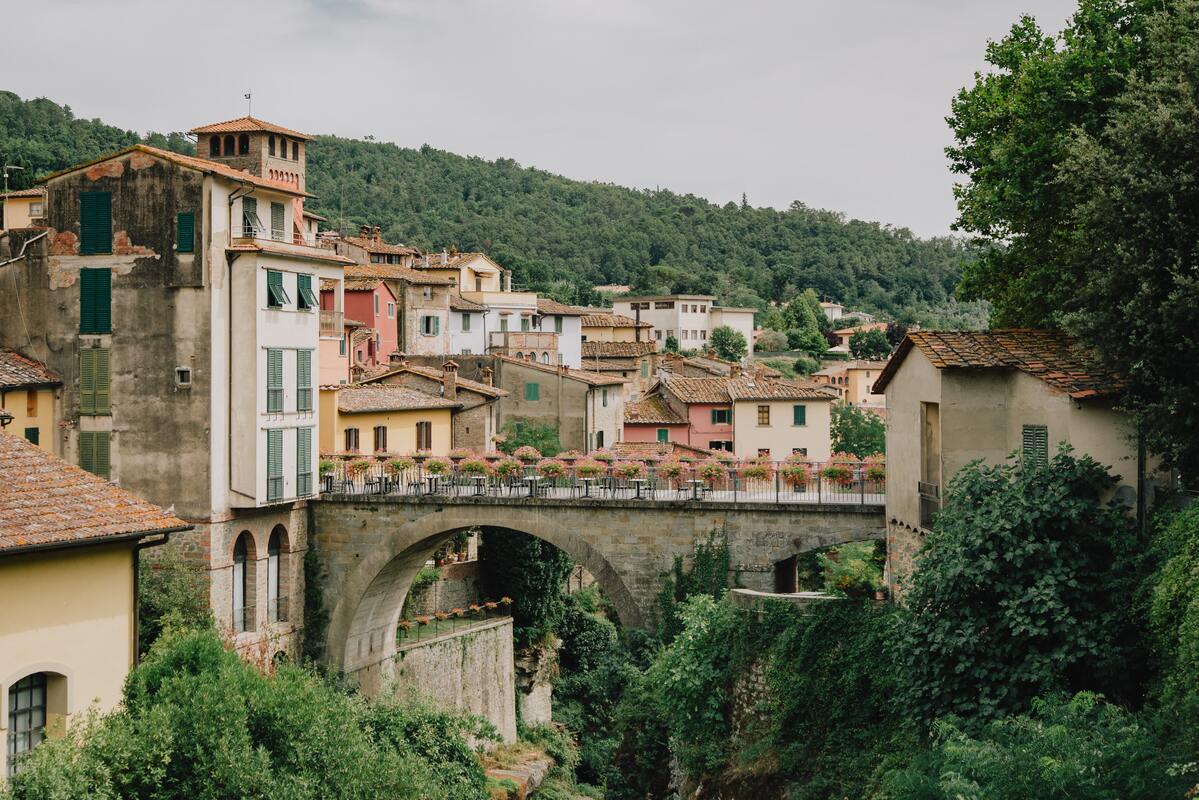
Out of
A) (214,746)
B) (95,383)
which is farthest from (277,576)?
(214,746)

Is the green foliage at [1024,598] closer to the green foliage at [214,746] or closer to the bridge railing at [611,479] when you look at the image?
the green foliage at [214,746]

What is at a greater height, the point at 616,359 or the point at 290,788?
the point at 616,359

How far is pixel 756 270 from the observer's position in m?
170

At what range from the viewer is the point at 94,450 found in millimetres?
36531

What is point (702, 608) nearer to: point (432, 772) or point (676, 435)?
point (432, 772)

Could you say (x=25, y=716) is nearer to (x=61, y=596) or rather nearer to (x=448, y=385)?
(x=61, y=596)

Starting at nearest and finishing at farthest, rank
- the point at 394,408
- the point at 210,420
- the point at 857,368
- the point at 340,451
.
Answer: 1. the point at 210,420
2. the point at 340,451
3. the point at 394,408
4. the point at 857,368

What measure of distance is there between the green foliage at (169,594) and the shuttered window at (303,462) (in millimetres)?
3696

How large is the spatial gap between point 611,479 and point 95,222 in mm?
14633

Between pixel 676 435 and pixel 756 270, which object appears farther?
pixel 756 270

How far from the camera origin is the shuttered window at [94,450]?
120ft

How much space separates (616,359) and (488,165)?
307ft

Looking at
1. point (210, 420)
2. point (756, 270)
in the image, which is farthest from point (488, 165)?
point (210, 420)

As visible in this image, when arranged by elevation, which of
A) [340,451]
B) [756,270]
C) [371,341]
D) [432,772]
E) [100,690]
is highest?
[756,270]
